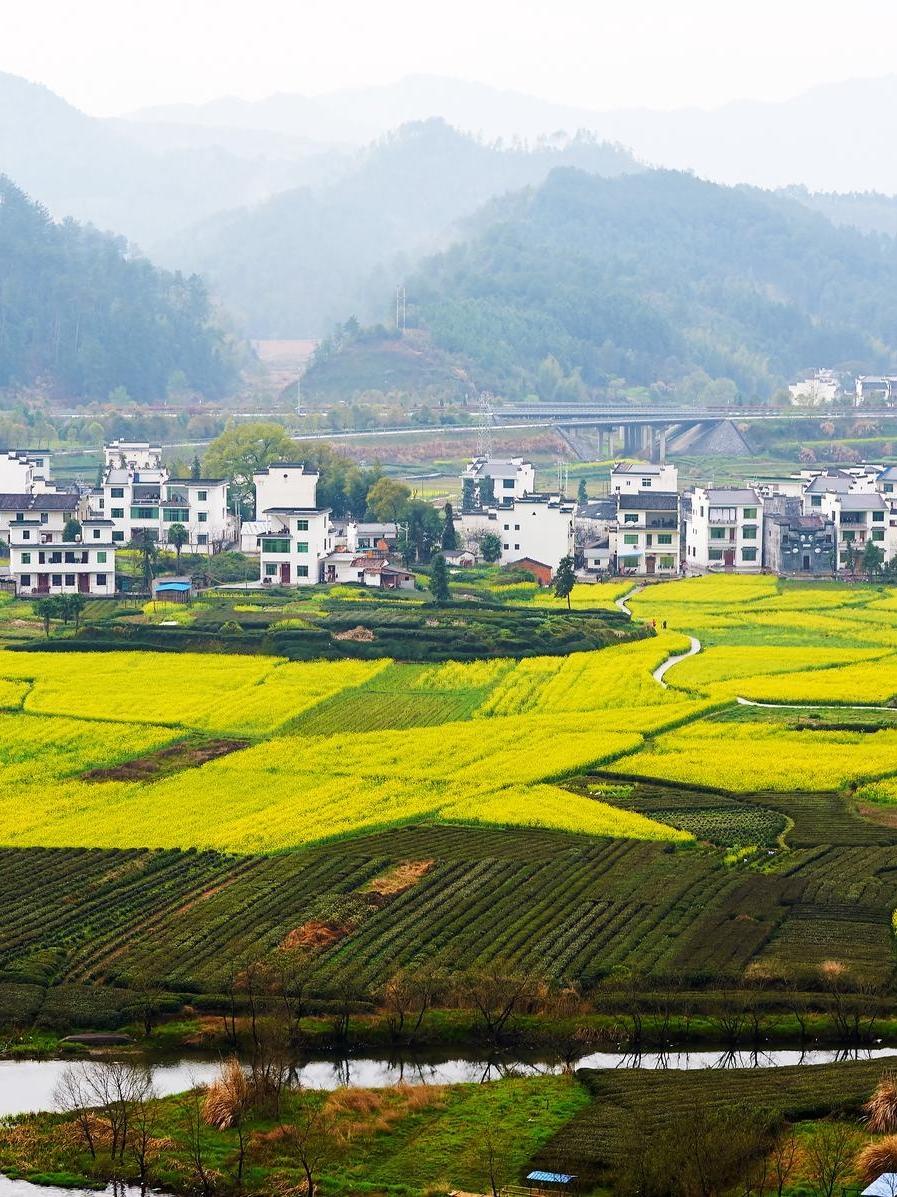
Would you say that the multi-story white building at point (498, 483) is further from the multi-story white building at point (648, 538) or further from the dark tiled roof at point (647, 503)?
the dark tiled roof at point (647, 503)

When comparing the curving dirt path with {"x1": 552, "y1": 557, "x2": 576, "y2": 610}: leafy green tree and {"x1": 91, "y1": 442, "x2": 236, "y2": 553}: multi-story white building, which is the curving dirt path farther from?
{"x1": 91, "y1": 442, "x2": 236, "y2": 553}: multi-story white building

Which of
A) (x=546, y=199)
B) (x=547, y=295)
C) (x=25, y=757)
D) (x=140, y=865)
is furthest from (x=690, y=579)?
(x=546, y=199)

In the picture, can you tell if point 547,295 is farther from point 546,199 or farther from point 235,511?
point 235,511

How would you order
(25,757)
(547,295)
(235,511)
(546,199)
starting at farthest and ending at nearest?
(546,199)
(547,295)
(235,511)
(25,757)

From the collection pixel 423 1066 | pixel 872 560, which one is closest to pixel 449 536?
pixel 872 560

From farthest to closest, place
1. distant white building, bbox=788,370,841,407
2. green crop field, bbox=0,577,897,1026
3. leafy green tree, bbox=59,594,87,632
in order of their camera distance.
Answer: distant white building, bbox=788,370,841,407 < leafy green tree, bbox=59,594,87,632 < green crop field, bbox=0,577,897,1026

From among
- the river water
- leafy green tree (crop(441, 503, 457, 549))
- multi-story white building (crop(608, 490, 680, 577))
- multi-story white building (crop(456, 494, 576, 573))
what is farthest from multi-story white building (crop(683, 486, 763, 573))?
the river water
